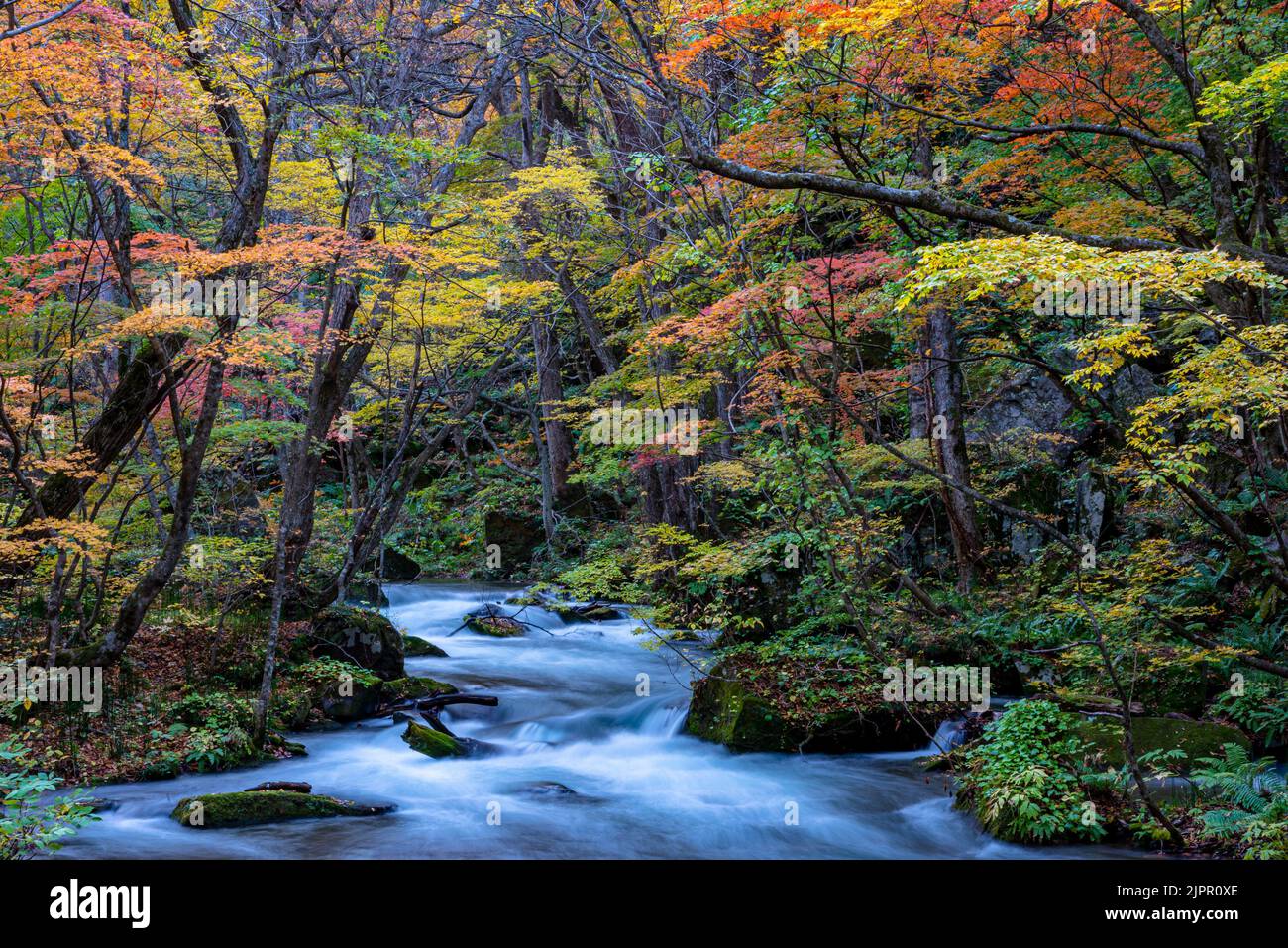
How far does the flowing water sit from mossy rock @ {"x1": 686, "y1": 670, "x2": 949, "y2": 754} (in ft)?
0.55

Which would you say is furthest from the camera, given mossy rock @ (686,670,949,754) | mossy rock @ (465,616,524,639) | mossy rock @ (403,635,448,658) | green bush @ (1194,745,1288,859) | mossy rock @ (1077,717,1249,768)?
mossy rock @ (465,616,524,639)

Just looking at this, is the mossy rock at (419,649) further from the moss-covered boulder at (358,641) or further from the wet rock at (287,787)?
the wet rock at (287,787)

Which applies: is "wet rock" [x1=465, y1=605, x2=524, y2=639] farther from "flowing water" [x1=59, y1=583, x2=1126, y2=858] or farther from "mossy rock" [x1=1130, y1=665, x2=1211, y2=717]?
"mossy rock" [x1=1130, y1=665, x2=1211, y2=717]

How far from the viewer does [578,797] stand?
30.1 ft

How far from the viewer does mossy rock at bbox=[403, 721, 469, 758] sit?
398 inches

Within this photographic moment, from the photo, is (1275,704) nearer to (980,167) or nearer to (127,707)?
(980,167)

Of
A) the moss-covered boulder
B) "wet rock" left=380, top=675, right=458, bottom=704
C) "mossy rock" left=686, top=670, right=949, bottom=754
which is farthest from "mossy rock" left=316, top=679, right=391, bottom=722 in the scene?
"mossy rock" left=686, top=670, right=949, bottom=754

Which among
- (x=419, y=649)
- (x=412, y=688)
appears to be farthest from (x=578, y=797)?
(x=419, y=649)

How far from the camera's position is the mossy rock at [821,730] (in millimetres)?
9953

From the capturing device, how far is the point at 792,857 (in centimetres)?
782

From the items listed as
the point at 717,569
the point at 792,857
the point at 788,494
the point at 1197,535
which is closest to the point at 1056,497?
the point at 1197,535

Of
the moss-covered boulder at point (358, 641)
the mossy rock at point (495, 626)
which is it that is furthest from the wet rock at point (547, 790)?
the mossy rock at point (495, 626)
